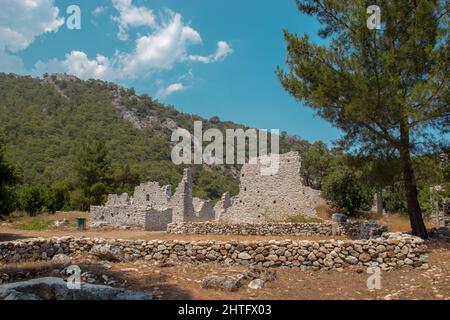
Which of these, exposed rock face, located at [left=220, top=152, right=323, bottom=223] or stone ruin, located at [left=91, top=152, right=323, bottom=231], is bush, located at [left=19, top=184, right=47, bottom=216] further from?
exposed rock face, located at [left=220, top=152, right=323, bottom=223]

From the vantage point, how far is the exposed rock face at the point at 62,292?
6.46 metres

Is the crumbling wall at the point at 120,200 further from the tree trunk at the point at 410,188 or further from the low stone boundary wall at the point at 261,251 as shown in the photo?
the tree trunk at the point at 410,188

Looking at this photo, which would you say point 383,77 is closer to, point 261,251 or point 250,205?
point 261,251

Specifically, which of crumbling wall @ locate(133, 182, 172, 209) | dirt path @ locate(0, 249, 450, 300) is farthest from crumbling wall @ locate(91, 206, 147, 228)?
dirt path @ locate(0, 249, 450, 300)

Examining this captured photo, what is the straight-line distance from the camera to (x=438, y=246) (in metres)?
11.8

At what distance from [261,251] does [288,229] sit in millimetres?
7685

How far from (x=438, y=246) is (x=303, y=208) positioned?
10.2m

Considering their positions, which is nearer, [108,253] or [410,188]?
[108,253]

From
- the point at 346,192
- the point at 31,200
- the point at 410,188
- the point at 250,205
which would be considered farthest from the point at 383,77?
the point at 31,200

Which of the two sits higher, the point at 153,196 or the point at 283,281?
the point at 153,196

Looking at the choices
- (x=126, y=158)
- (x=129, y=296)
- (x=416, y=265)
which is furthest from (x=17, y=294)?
(x=126, y=158)

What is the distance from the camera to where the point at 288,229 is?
1800 cm

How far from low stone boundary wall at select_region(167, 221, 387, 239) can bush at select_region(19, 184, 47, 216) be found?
20.3 metres
